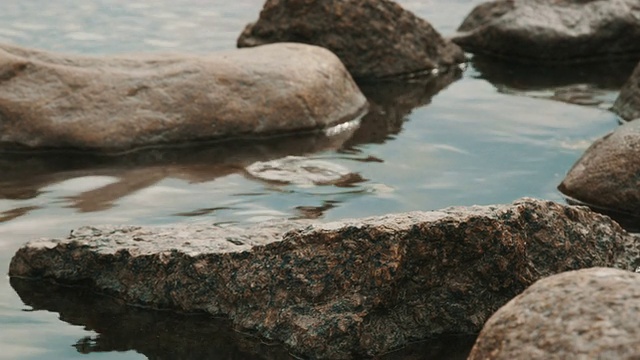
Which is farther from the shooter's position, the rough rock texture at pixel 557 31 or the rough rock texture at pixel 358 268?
the rough rock texture at pixel 557 31

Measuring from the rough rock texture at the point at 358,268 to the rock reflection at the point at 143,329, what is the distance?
2.6 inches

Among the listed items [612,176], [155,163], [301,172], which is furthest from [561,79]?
[155,163]

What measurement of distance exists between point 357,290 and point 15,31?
7.39 meters

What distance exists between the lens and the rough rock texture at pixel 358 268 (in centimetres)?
511

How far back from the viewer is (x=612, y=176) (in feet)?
24.1

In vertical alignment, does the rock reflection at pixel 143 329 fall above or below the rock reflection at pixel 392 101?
below

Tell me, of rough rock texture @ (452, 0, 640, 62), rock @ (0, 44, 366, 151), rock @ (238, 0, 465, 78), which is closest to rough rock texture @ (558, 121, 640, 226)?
rock @ (0, 44, 366, 151)

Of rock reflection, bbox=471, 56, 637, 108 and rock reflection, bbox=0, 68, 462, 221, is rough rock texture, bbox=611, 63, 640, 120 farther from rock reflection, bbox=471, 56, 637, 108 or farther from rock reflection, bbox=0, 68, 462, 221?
rock reflection, bbox=0, 68, 462, 221

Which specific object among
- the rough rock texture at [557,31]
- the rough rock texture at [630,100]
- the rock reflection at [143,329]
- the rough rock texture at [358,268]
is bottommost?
the rock reflection at [143,329]

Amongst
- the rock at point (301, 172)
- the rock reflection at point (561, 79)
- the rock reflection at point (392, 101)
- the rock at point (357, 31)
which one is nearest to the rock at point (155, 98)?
the rock reflection at point (392, 101)

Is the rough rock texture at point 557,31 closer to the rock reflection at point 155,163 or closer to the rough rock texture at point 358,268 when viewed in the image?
the rock reflection at point 155,163

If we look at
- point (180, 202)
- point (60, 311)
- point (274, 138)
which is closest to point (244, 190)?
point (180, 202)

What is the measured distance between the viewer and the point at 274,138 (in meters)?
8.68

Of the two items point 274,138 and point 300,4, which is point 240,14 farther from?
point 274,138
